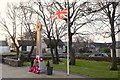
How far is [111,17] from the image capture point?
23922 millimetres

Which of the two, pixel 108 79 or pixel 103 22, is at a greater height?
pixel 103 22

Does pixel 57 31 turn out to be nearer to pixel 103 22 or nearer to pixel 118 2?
pixel 103 22

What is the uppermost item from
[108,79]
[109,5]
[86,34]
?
[109,5]

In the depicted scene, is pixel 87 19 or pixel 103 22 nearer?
pixel 103 22

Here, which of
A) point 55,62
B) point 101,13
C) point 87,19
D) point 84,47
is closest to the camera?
point 101,13

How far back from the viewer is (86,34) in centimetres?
3225

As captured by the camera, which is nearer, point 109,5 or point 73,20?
point 109,5

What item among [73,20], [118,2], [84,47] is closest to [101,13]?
[118,2]

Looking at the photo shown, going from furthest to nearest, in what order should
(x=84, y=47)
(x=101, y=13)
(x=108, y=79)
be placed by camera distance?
(x=84, y=47)
(x=101, y=13)
(x=108, y=79)

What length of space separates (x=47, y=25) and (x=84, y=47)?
5583 centimetres

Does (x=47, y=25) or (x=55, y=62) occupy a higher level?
(x=47, y=25)

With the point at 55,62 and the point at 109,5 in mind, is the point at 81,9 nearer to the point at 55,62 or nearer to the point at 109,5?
the point at 109,5

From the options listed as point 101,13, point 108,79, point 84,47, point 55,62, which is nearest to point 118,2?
point 101,13

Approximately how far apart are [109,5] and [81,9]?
6539mm
